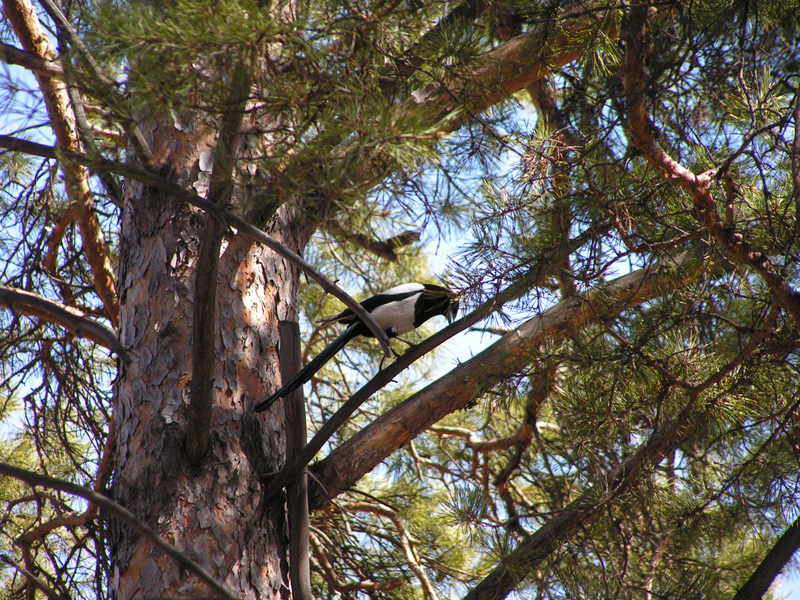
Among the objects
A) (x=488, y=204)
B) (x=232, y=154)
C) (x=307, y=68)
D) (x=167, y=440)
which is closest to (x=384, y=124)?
(x=307, y=68)

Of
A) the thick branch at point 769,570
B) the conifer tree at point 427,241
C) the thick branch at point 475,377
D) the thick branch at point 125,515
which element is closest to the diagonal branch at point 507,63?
the conifer tree at point 427,241

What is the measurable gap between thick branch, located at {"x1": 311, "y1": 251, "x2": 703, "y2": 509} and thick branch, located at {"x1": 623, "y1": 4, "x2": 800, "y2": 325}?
26cm

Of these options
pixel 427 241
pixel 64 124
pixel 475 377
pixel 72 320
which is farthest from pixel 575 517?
pixel 64 124

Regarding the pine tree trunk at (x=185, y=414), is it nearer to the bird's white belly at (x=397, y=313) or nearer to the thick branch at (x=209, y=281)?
the thick branch at (x=209, y=281)

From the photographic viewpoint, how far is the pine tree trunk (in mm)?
1532

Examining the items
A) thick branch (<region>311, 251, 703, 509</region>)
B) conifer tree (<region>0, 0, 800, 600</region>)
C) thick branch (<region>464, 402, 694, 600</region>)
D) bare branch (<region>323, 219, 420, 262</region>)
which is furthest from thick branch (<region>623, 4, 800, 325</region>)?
bare branch (<region>323, 219, 420, 262</region>)

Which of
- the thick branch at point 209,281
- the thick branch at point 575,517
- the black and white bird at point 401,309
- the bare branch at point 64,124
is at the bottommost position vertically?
the thick branch at point 575,517

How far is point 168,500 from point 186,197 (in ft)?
2.34

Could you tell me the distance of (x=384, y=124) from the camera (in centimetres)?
110

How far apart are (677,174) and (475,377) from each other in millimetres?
754

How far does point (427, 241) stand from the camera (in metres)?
1.84

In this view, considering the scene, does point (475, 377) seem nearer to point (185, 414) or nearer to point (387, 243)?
point (185, 414)

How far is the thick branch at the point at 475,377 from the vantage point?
5.82 feet

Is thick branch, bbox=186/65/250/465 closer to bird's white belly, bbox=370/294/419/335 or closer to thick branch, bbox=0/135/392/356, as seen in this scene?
thick branch, bbox=0/135/392/356
